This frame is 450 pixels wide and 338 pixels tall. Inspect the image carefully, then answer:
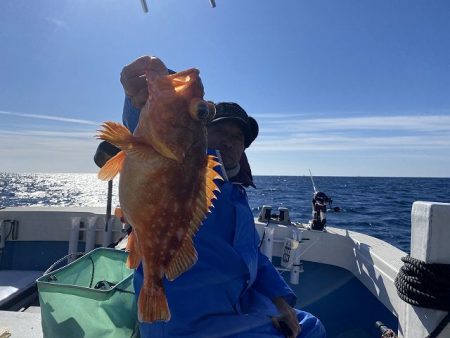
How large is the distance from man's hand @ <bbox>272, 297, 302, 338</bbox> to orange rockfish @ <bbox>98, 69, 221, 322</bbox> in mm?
939

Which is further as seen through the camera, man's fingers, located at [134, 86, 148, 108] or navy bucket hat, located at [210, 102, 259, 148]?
navy bucket hat, located at [210, 102, 259, 148]

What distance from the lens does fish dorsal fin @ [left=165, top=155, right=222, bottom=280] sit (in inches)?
61.8

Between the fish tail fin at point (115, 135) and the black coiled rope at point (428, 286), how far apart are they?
1717 millimetres

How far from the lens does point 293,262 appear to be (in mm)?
4809

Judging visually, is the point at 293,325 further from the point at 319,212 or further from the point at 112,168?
the point at 319,212

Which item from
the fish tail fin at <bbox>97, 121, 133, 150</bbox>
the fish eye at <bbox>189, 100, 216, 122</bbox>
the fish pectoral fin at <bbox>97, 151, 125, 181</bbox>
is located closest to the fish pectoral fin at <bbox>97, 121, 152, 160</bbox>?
the fish tail fin at <bbox>97, 121, 133, 150</bbox>

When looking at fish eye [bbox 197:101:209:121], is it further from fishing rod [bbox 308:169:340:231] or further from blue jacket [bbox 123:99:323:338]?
fishing rod [bbox 308:169:340:231]

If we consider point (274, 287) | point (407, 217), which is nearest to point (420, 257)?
point (274, 287)

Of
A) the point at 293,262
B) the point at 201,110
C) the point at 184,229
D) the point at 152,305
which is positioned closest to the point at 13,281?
the point at 293,262

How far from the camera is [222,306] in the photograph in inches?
72.1

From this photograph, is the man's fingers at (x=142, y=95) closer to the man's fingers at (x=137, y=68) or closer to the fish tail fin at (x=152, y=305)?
the man's fingers at (x=137, y=68)

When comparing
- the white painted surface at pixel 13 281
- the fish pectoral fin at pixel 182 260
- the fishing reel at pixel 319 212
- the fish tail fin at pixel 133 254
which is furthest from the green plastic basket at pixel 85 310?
the fishing reel at pixel 319 212

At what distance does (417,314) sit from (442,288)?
271 millimetres

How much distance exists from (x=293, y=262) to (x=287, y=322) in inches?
107
